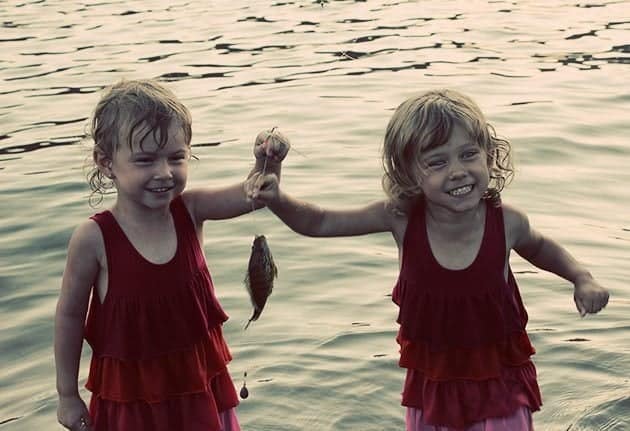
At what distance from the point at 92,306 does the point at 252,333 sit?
282cm

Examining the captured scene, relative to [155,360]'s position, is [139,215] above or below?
above

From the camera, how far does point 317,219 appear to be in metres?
5.33

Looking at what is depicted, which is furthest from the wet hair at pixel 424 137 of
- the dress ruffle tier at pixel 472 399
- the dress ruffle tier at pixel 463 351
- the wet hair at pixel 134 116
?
the wet hair at pixel 134 116

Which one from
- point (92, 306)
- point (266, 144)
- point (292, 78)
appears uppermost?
point (266, 144)

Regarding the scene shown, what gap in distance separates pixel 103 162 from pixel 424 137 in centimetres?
130

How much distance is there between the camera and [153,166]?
500cm

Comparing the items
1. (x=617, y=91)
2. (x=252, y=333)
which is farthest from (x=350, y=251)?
(x=617, y=91)

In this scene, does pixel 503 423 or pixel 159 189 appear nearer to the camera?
pixel 159 189

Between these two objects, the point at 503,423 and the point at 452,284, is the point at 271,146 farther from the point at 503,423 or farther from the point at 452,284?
the point at 503,423

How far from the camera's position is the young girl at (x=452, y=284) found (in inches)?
206

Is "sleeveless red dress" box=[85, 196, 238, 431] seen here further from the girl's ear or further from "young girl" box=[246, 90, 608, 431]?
"young girl" box=[246, 90, 608, 431]

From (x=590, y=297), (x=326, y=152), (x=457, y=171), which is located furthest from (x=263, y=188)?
(x=326, y=152)

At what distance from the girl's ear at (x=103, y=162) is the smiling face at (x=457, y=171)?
1265 mm

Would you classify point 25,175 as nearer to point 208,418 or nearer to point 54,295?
point 54,295
